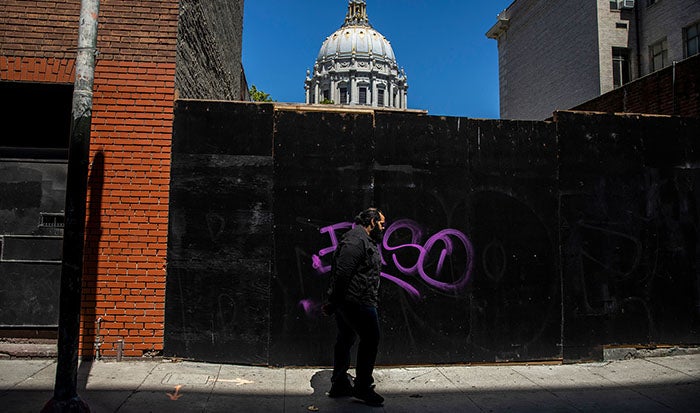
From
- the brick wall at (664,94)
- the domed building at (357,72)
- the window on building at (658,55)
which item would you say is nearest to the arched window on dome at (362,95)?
the domed building at (357,72)

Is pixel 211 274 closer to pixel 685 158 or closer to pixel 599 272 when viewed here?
pixel 599 272

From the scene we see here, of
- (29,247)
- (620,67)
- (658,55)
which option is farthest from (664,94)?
(658,55)

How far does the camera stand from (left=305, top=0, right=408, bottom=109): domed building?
9388cm

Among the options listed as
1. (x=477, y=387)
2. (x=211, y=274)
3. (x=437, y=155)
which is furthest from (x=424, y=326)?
(x=211, y=274)

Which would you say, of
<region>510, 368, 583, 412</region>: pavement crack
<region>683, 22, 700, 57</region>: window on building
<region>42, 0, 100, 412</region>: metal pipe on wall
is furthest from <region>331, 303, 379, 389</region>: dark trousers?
<region>683, 22, 700, 57</region>: window on building

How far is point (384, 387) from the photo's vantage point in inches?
198

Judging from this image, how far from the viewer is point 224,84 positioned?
33.7ft

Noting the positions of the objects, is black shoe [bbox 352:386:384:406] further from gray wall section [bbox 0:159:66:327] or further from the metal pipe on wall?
gray wall section [bbox 0:159:66:327]

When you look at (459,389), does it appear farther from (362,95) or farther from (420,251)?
(362,95)

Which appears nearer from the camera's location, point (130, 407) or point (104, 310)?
point (130, 407)

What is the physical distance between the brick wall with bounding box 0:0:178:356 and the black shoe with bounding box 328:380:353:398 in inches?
84.6

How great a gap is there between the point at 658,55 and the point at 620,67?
54.9 inches

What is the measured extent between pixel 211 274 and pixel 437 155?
2.99m

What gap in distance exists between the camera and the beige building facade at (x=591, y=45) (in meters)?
18.1
